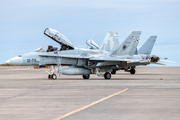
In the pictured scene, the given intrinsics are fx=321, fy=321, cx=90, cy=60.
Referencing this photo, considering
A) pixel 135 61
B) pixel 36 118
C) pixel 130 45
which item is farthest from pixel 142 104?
pixel 130 45

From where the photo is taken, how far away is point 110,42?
2791cm

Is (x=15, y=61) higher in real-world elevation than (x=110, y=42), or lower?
lower

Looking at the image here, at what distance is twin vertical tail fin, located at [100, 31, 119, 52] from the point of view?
2783 cm

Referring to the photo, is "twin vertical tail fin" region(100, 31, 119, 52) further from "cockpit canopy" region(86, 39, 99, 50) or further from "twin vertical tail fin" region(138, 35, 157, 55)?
"twin vertical tail fin" region(138, 35, 157, 55)

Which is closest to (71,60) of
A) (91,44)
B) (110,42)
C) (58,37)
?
(58,37)

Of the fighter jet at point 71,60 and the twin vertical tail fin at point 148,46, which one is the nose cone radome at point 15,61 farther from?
the twin vertical tail fin at point 148,46

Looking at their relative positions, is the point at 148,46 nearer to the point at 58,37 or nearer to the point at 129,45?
the point at 129,45

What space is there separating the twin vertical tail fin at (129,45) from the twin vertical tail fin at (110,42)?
1.66 metres

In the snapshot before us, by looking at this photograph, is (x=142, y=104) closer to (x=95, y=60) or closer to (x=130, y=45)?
(x=95, y=60)

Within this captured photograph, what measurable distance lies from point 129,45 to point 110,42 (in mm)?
2356

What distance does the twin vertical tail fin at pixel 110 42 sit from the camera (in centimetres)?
2783

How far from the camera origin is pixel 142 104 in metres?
9.38

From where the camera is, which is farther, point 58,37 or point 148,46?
point 148,46

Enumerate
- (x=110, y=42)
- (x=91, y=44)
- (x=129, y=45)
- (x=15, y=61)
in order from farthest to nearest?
(x=91, y=44) < (x=110, y=42) < (x=129, y=45) < (x=15, y=61)
